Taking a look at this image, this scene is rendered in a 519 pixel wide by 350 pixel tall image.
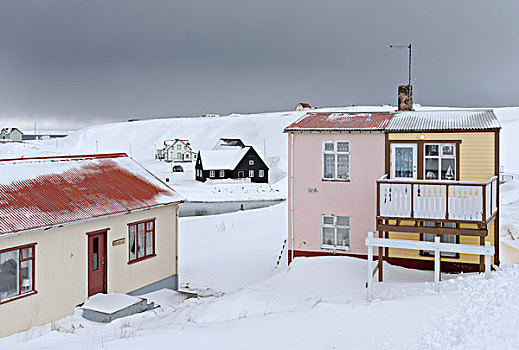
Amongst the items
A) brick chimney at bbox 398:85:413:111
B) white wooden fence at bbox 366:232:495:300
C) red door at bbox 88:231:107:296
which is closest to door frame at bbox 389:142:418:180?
brick chimney at bbox 398:85:413:111

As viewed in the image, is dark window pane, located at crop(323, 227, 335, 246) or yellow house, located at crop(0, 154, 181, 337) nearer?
yellow house, located at crop(0, 154, 181, 337)

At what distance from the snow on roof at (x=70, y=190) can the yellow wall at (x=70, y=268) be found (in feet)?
1.08

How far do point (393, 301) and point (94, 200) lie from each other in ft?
32.2

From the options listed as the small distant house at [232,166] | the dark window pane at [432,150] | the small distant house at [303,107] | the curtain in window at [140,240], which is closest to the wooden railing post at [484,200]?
the dark window pane at [432,150]

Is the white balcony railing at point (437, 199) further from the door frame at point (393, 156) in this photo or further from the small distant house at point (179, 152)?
the small distant house at point (179, 152)

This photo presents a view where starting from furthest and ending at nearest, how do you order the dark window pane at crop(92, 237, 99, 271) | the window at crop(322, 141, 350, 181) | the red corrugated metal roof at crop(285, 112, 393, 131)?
the window at crop(322, 141, 350, 181), the red corrugated metal roof at crop(285, 112, 393, 131), the dark window pane at crop(92, 237, 99, 271)

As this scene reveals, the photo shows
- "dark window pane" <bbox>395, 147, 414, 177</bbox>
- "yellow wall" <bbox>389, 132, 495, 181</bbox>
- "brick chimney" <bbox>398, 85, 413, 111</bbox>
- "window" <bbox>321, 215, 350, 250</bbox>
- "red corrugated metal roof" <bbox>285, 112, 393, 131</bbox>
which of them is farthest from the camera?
A: "brick chimney" <bbox>398, 85, 413, 111</bbox>

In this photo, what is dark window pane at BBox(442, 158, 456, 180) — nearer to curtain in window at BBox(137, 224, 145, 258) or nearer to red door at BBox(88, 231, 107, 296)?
curtain in window at BBox(137, 224, 145, 258)

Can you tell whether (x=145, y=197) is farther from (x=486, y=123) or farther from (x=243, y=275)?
(x=486, y=123)

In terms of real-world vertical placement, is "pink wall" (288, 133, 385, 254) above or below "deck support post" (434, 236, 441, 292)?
above

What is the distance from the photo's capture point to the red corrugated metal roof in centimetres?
1920

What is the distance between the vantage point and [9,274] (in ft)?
45.1

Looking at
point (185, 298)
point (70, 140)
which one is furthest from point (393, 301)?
point (70, 140)

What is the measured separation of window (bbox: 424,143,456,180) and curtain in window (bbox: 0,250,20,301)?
12747 mm
